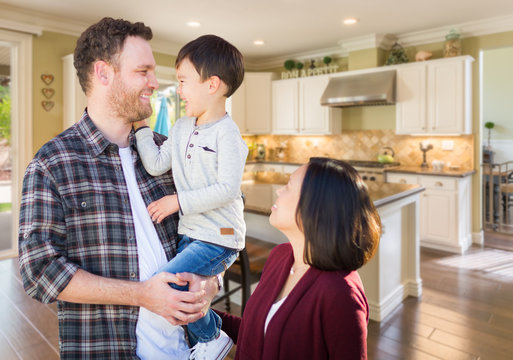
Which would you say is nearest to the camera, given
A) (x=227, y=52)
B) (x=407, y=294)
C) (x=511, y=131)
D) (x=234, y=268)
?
(x=227, y=52)

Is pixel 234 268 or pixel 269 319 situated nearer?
pixel 269 319

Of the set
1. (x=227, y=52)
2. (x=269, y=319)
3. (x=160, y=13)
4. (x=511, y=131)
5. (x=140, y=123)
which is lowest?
(x=269, y=319)

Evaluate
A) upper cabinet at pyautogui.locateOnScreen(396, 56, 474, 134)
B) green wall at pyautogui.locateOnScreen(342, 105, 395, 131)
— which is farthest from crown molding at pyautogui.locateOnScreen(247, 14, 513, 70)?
green wall at pyautogui.locateOnScreen(342, 105, 395, 131)

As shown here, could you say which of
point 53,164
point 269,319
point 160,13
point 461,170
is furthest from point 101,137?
point 461,170

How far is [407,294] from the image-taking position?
11.4 feet

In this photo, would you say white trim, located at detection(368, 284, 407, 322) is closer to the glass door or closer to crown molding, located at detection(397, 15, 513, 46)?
crown molding, located at detection(397, 15, 513, 46)

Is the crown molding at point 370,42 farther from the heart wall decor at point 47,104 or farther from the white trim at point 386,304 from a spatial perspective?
the heart wall decor at point 47,104

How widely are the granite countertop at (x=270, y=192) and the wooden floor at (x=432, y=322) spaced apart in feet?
3.06

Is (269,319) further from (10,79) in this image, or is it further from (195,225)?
(10,79)

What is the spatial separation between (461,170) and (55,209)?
5166mm

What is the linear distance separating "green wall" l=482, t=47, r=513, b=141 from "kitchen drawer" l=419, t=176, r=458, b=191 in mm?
4923

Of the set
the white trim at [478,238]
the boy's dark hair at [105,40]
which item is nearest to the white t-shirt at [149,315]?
the boy's dark hair at [105,40]

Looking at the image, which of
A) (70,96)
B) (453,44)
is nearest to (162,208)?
(70,96)

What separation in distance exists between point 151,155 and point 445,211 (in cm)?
448
